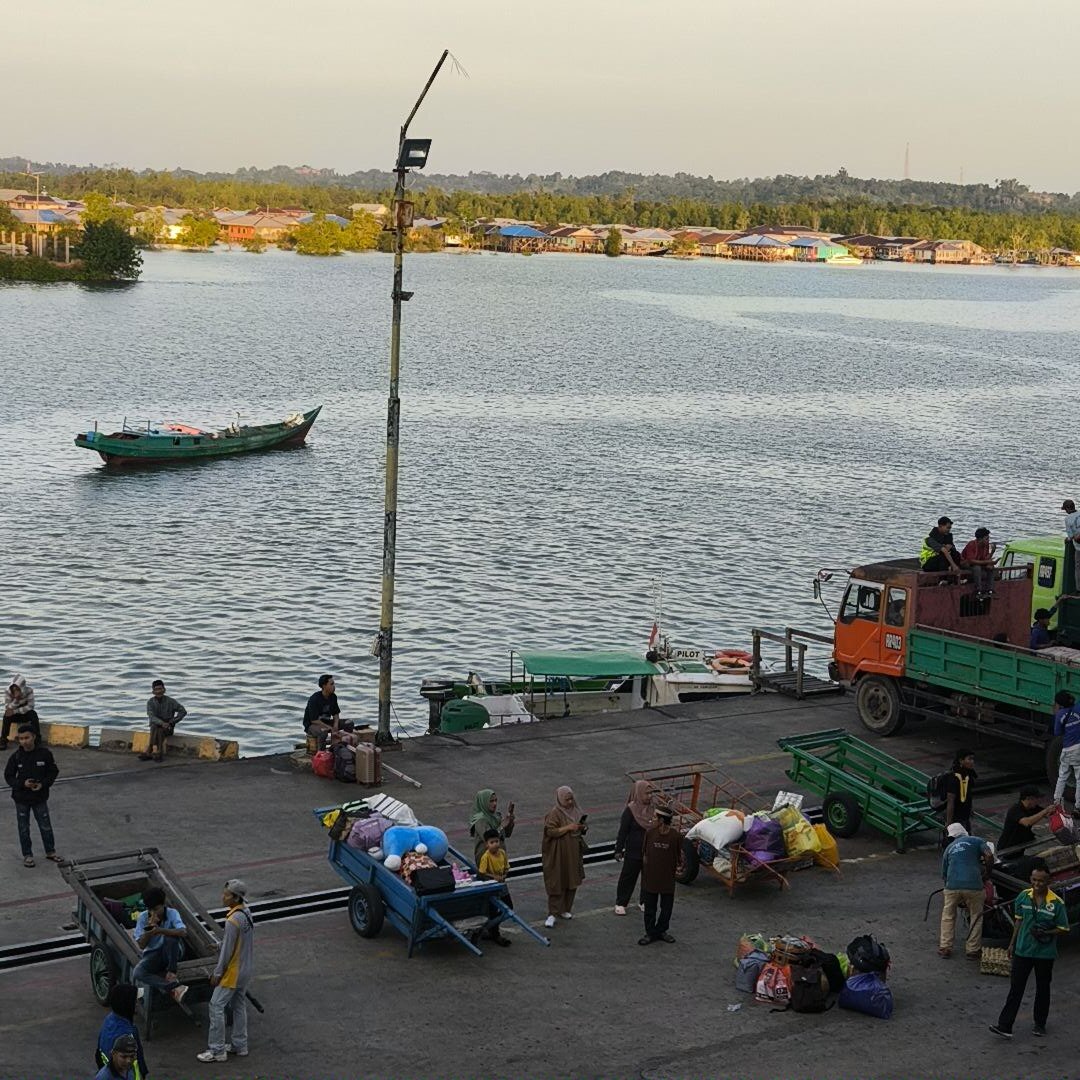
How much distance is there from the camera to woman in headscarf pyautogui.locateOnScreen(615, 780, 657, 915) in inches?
695

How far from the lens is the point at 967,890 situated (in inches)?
661

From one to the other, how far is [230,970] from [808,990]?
5.62 meters

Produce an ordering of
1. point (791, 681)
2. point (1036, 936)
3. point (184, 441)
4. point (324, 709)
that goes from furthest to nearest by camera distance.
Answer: point (184, 441), point (791, 681), point (324, 709), point (1036, 936)

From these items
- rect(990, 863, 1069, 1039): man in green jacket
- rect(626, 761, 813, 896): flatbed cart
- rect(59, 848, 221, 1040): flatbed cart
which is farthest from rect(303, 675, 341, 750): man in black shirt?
rect(990, 863, 1069, 1039): man in green jacket

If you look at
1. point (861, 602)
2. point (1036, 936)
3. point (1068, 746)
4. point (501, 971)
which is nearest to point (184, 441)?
point (861, 602)

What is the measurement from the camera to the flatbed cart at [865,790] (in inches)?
794

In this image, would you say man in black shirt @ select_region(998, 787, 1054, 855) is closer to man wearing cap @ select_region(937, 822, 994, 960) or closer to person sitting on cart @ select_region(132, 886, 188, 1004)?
man wearing cap @ select_region(937, 822, 994, 960)

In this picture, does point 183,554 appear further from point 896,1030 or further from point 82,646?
point 896,1030

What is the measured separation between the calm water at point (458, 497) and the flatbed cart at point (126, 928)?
17.4 m

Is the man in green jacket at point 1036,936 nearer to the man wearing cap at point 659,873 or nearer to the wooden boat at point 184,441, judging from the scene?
the man wearing cap at point 659,873

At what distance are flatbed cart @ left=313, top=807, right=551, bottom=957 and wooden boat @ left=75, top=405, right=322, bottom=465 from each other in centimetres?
5691

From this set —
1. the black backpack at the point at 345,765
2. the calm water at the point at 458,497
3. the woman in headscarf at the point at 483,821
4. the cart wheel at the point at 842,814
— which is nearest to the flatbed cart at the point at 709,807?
the cart wheel at the point at 842,814

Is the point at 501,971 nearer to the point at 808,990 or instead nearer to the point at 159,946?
the point at 808,990

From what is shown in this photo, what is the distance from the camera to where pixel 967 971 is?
16656 mm
